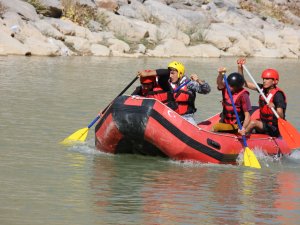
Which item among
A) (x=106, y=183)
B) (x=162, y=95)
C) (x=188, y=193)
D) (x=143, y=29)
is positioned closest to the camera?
(x=188, y=193)

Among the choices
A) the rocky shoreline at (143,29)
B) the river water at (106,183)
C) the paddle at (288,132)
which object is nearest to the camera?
the river water at (106,183)

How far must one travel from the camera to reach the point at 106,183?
7.99 metres

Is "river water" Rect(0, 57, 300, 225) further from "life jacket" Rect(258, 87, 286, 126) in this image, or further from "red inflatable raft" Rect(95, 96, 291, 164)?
"life jacket" Rect(258, 87, 286, 126)

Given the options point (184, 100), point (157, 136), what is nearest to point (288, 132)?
point (184, 100)

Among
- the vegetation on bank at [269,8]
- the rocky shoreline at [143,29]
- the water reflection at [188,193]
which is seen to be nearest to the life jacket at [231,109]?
the water reflection at [188,193]

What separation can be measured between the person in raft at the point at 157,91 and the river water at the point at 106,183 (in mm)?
741

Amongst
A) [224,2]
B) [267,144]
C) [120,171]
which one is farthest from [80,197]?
[224,2]

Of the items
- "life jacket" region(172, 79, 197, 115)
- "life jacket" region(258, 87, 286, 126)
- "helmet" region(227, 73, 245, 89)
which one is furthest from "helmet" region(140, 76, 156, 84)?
"life jacket" region(258, 87, 286, 126)

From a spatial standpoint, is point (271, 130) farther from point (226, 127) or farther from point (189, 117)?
point (189, 117)

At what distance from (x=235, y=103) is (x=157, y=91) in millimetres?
969

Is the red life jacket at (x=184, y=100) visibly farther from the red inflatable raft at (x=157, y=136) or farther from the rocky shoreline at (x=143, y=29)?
the rocky shoreline at (x=143, y=29)

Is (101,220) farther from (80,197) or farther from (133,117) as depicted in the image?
(133,117)

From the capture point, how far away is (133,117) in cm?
923

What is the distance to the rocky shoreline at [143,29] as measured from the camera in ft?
77.5
